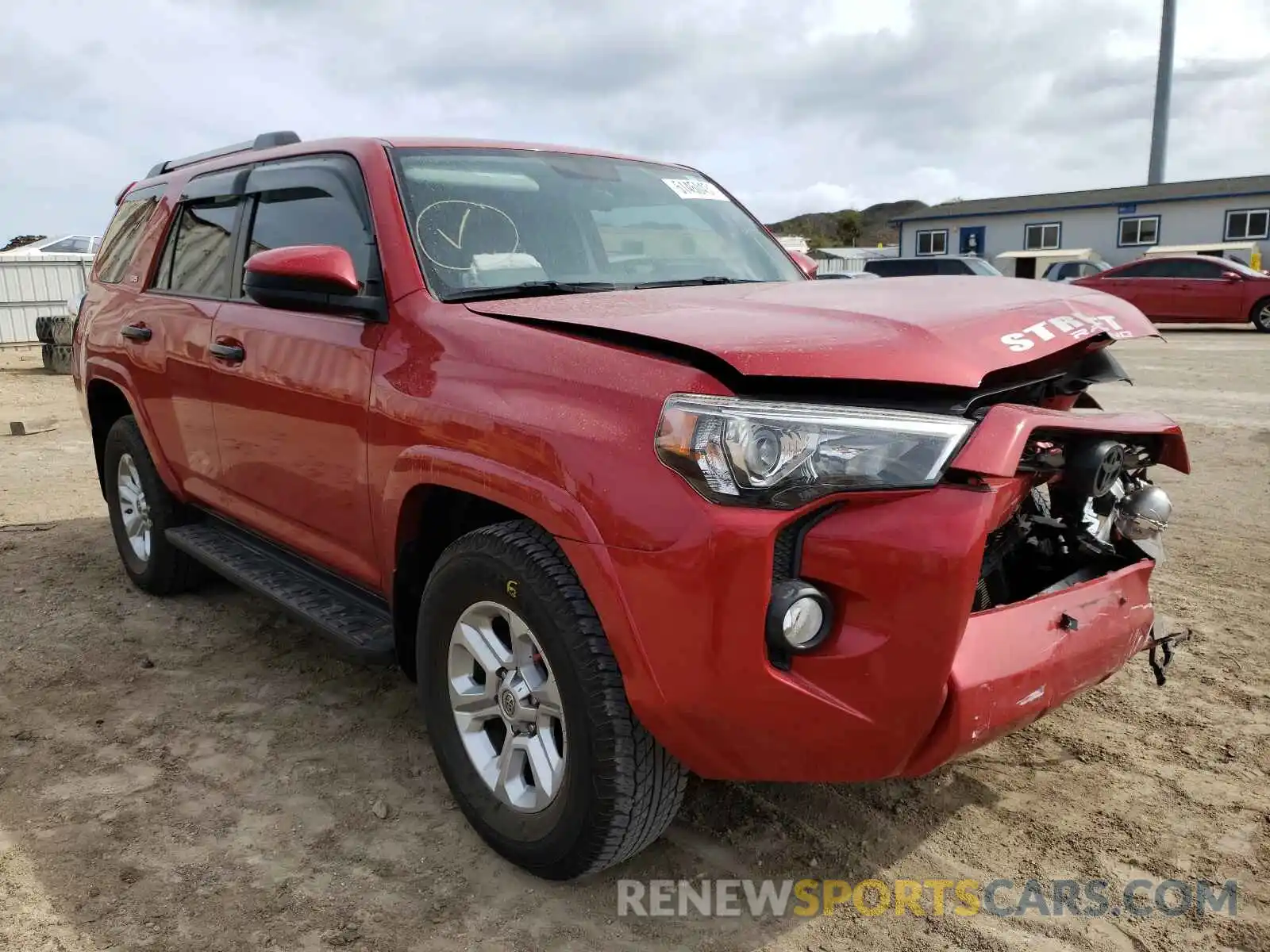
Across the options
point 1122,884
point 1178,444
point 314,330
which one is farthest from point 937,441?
point 314,330

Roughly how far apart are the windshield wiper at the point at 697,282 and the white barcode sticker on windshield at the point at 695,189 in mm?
548

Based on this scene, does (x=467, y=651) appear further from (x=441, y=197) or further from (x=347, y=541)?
(x=441, y=197)

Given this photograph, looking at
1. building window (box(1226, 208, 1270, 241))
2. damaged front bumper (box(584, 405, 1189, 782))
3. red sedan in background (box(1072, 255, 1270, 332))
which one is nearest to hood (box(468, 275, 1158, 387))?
damaged front bumper (box(584, 405, 1189, 782))

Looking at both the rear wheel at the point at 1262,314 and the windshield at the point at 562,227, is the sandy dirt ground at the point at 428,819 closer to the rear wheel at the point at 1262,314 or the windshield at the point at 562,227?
the windshield at the point at 562,227

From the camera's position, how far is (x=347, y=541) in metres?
3.10

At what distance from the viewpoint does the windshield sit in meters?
2.93

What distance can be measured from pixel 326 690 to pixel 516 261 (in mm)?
1774

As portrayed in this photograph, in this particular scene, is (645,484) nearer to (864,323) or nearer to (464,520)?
(864,323)

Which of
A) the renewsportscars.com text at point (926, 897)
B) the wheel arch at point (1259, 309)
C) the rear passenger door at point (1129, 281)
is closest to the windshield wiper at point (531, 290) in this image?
the renewsportscars.com text at point (926, 897)

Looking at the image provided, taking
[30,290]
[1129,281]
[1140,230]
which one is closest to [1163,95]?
[1140,230]

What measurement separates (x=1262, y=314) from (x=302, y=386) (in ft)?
61.7

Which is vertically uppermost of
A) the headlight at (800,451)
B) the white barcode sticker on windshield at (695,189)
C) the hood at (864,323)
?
the white barcode sticker on windshield at (695,189)

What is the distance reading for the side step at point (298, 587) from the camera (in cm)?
293

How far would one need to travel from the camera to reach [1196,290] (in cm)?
1792
